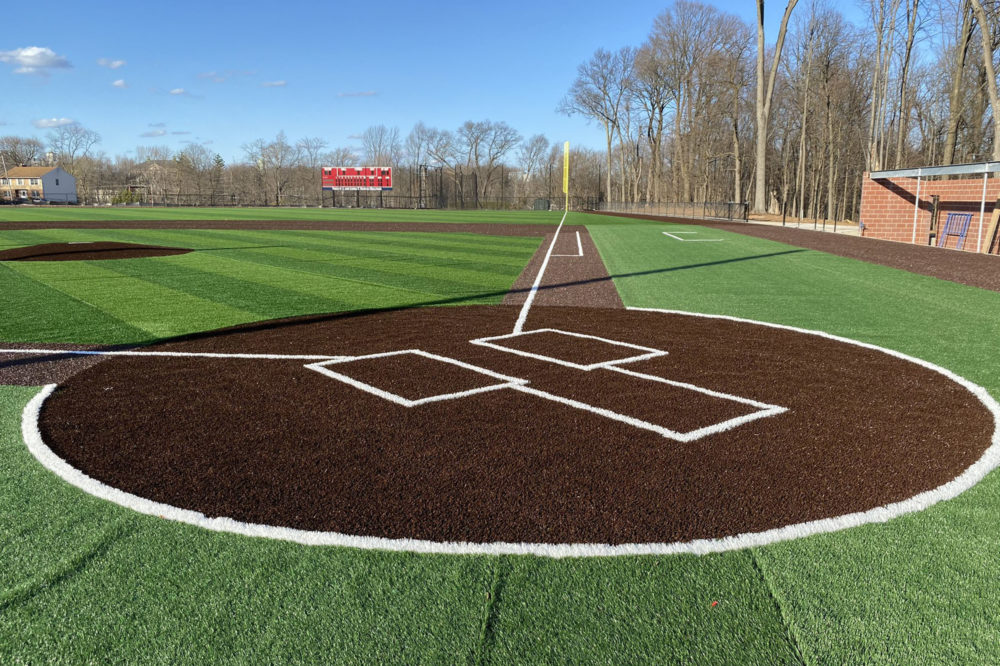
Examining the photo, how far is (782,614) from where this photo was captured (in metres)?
2.45

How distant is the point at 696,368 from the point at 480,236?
67.1ft

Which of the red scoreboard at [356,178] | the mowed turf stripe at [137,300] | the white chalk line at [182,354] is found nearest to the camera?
the white chalk line at [182,354]

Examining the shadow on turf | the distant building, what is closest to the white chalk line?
→ the shadow on turf

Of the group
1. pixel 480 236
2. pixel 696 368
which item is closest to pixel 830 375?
pixel 696 368

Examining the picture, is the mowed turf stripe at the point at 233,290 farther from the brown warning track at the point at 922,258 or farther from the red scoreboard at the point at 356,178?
the red scoreboard at the point at 356,178

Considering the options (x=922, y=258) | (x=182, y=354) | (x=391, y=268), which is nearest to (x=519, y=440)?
(x=182, y=354)

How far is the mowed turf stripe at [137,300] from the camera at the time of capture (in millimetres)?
8172

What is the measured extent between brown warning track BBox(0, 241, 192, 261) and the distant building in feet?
310

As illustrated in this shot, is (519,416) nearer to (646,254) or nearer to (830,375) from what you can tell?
(830,375)

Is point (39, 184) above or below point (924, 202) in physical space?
above

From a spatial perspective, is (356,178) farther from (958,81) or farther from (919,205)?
(919,205)

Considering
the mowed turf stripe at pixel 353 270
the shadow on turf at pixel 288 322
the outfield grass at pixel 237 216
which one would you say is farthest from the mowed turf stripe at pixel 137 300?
the outfield grass at pixel 237 216

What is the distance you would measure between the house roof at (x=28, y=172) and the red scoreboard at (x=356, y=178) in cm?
5913

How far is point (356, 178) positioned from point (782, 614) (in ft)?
231
